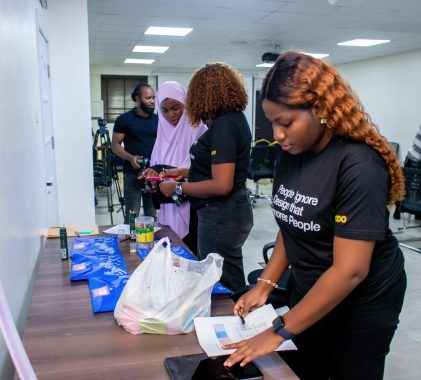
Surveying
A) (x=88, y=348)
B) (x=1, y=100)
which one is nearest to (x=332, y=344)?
(x=88, y=348)

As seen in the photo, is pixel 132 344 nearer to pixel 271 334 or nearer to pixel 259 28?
pixel 271 334

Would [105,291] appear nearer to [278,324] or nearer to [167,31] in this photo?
[278,324]

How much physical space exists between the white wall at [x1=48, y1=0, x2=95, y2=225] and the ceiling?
1.40 meters

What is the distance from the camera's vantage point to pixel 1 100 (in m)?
1.30

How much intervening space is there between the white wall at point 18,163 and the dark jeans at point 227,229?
75cm

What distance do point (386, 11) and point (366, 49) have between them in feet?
9.17

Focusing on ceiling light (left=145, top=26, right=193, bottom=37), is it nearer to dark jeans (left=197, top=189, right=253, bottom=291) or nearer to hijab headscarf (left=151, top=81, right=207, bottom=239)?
Result: hijab headscarf (left=151, top=81, right=207, bottom=239)

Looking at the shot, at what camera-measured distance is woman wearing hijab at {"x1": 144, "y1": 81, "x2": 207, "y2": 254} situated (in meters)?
2.31

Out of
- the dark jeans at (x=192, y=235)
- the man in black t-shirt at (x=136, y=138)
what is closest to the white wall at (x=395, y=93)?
the man in black t-shirt at (x=136, y=138)

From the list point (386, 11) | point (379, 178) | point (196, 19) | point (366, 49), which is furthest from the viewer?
point (366, 49)

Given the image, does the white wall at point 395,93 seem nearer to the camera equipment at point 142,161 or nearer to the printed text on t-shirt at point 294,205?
the camera equipment at point 142,161

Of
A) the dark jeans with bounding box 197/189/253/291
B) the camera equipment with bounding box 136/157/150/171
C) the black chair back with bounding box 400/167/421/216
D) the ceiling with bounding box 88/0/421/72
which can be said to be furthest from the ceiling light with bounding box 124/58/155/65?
the dark jeans with bounding box 197/189/253/291

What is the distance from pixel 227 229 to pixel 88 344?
92cm

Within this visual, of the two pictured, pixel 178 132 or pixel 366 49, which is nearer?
pixel 178 132
